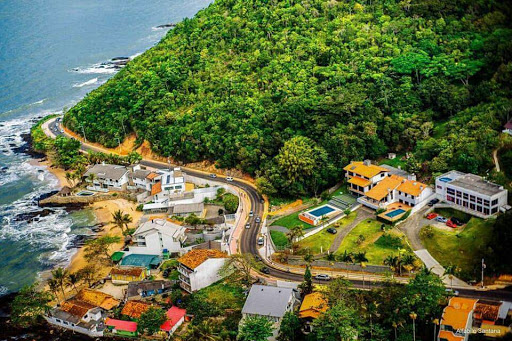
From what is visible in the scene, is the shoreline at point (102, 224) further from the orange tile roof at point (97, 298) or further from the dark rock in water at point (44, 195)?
the orange tile roof at point (97, 298)

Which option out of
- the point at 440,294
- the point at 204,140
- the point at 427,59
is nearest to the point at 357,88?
the point at 427,59

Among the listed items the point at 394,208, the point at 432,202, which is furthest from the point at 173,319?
the point at 432,202

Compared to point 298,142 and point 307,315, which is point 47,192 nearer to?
point 298,142

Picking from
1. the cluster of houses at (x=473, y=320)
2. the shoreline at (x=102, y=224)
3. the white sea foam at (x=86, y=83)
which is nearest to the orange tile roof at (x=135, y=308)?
the shoreline at (x=102, y=224)


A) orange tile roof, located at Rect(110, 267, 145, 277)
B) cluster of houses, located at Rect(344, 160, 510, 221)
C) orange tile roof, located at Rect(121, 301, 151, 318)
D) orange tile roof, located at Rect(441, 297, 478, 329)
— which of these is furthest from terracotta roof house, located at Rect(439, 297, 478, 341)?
orange tile roof, located at Rect(110, 267, 145, 277)

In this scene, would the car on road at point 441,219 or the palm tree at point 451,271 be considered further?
the car on road at point 441,219

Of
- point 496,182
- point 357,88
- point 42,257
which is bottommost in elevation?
point 42,257
